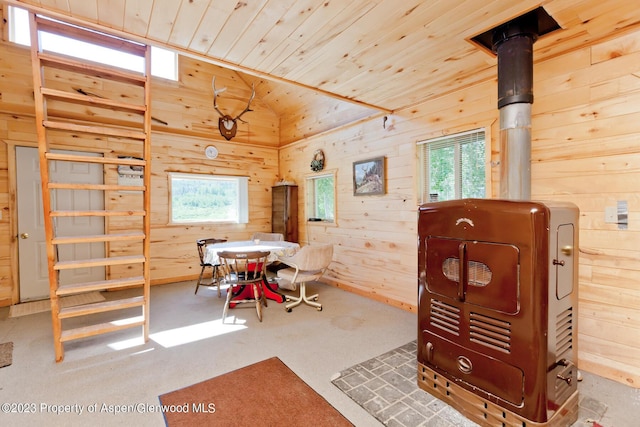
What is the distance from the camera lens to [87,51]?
14.9 ft

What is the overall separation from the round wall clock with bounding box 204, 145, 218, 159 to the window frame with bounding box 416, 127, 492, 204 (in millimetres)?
3608

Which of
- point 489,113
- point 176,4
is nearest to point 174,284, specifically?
point 176,4

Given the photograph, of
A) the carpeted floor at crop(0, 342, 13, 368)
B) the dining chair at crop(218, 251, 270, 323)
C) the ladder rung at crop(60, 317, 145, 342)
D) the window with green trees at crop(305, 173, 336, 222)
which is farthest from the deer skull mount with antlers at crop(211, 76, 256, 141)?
the carpeted floor at crop(0, 342, 13, 368)

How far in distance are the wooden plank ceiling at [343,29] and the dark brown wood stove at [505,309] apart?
4.23 ft

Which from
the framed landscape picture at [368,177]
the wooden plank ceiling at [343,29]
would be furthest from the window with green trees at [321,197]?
the wooden plank ceiling at [343,29]

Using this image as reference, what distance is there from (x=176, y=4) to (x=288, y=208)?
3945 millimetres

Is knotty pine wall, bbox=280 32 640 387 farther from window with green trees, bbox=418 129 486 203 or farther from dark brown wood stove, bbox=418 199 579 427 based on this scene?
dark brown wood stove, bbox=418 199 579 427

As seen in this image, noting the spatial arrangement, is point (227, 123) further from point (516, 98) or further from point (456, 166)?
point (516, 98)

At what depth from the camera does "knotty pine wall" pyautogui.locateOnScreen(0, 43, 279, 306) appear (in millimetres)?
3957

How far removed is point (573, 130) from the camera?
2395 mm

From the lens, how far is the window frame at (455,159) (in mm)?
2939

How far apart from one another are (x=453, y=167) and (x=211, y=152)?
4.07 m

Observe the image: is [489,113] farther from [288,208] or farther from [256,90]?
[256,90]

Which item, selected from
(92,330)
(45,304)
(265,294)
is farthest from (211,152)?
(92,330)
